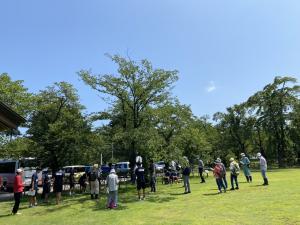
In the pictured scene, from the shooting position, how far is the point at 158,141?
75.7 feet

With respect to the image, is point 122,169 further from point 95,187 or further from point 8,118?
point 8,118

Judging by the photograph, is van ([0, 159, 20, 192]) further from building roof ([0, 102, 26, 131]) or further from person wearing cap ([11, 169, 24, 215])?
building roof ([0, 102, 26, 131])

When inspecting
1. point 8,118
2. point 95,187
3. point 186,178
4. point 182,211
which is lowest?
point 182,211

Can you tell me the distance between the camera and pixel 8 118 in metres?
10.7

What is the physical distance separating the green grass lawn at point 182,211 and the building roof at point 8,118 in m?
4.44

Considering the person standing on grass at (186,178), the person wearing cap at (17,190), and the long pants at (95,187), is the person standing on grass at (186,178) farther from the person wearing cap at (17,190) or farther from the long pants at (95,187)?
the person wearing cap at (17,190)

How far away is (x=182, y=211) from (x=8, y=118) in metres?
7.38

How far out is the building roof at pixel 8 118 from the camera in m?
10.4

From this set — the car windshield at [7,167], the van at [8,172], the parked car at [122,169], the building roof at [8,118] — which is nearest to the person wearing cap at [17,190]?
the building roof at [8,118]

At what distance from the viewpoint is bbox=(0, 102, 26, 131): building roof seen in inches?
409

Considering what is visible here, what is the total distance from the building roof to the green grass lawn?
4441 millimetres

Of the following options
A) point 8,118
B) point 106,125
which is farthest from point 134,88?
point 8,118

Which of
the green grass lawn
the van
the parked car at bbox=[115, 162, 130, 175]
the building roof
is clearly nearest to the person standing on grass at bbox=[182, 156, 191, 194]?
the green grass lawn

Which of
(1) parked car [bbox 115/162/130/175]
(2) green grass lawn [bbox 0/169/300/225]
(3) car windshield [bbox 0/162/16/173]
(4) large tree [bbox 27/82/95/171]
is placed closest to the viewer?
(2) green grass lawn [bbox 0/169/300/225]
